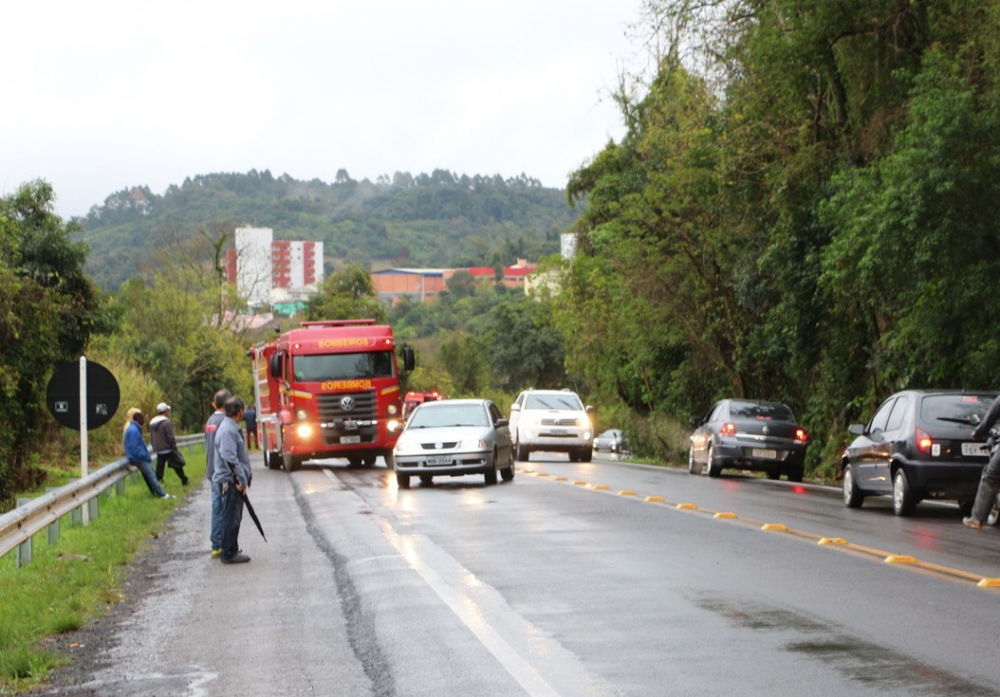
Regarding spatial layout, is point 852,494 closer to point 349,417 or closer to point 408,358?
point 408,358

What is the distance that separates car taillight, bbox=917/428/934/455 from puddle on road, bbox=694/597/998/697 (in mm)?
8452

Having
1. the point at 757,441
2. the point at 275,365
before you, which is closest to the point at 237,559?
the point at 757,441

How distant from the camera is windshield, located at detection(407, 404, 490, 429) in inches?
1068

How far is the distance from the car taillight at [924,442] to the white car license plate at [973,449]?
1.27ft

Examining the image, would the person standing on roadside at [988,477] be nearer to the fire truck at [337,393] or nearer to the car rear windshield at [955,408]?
the car rear windshield at [955,408]

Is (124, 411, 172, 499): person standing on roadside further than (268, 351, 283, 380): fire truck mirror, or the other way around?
(268, 351, 283, 380): fire truck mirror

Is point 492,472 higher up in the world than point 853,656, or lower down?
higher up

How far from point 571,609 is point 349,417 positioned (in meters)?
25.4

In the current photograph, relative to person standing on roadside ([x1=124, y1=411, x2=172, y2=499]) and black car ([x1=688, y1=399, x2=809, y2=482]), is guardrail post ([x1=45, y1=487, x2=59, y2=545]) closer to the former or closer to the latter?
person standing on roadside ([x1=124, y1=411, x2=172, y2=499])

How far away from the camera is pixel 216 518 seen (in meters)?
15.7

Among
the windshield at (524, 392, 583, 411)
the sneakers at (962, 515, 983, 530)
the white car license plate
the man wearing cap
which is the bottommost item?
the sneakers at (962, 515, 983, 530)

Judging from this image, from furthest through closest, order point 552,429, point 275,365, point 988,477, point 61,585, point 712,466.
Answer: point 552,429 < point 275,365 < point 712,466 < point 988,477 < point 61,585

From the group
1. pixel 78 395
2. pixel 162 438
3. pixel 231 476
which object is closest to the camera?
pixel 231 476

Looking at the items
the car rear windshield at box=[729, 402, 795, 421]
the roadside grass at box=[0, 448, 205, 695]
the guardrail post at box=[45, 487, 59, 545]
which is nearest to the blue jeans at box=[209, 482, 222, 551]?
the roadside grass at box=[0, 448, 205, 695]
